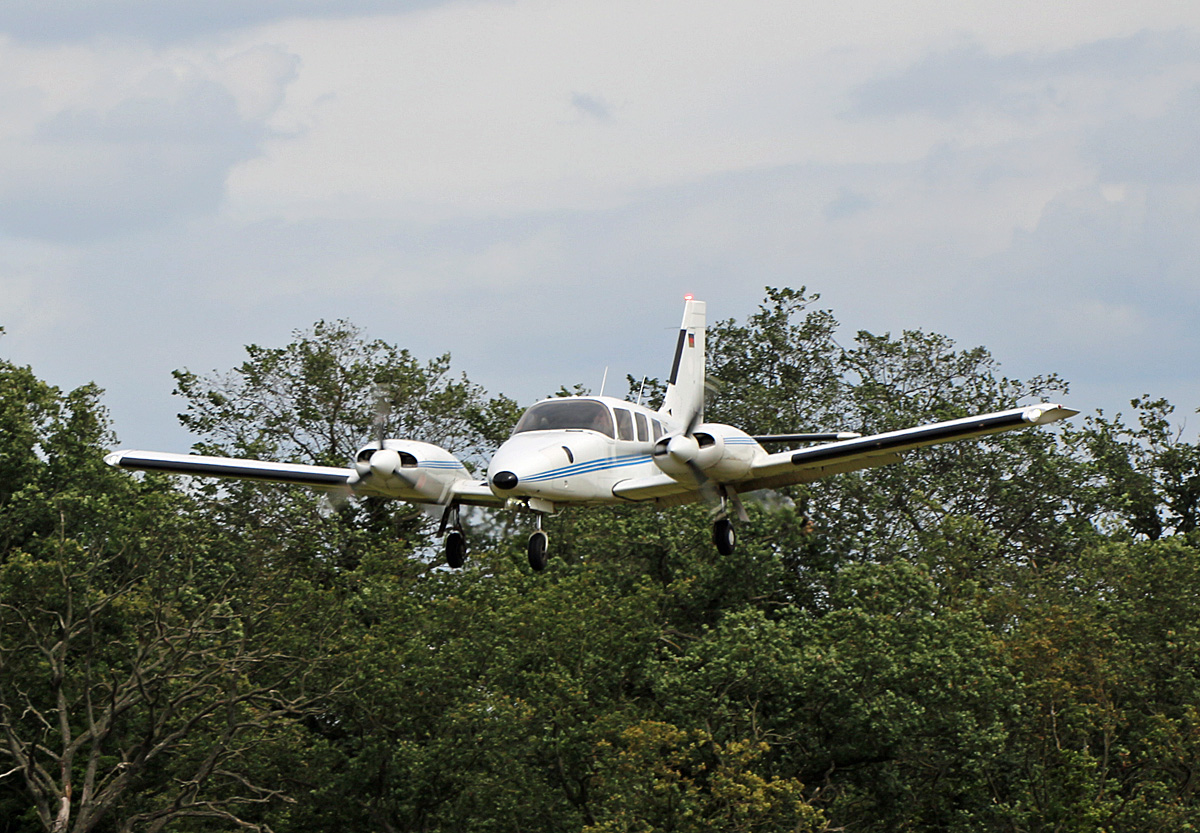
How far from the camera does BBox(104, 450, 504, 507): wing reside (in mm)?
19734

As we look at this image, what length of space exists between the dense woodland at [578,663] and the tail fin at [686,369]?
5.74 meters

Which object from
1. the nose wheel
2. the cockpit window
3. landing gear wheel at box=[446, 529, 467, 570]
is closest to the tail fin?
the cockpit window

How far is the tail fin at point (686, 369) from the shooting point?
87.0 ft

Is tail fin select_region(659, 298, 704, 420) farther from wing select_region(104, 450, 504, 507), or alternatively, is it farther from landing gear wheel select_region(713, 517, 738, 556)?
wing select_region(104, 450, 504, 507)

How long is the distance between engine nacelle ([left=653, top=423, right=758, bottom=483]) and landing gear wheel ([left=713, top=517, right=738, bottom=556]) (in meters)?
0.83

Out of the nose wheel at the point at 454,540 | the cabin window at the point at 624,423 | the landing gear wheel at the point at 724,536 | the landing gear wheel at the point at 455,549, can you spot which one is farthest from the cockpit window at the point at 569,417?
the landing gear wheel at the point at 724,536

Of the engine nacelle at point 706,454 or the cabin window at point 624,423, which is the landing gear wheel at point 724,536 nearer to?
the engine nacelle at point 706,454

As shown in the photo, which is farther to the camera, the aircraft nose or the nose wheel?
the nose wheel

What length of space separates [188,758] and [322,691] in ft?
10.7

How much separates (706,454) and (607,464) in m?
1.31

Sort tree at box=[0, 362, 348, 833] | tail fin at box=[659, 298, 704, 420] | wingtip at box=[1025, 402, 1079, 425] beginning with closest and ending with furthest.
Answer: wingtip at box=[1025, 402, 1079, 425] < tail fin at box=[659, 298, 704, 420] < tree at box=[0, 362, 348, 833]

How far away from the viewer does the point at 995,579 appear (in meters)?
38.9

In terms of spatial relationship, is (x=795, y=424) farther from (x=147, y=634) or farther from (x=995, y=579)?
(x=147, y=634)

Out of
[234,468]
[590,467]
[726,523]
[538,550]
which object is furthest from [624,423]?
[234,468]
